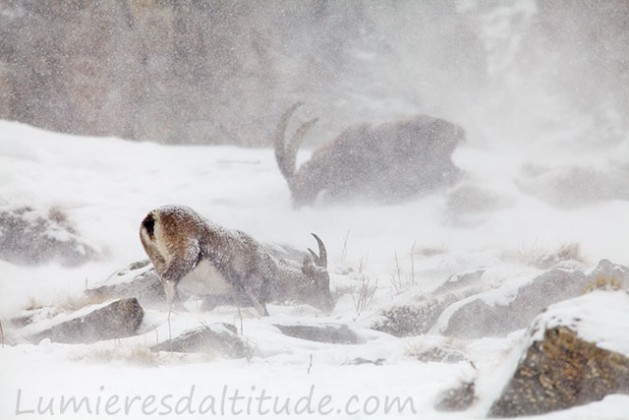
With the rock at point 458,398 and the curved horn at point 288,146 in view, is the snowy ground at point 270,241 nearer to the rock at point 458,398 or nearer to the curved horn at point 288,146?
the rock at point 458,398

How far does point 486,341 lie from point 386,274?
2.79 meters

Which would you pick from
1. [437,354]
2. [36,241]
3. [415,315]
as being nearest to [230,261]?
[415,315]

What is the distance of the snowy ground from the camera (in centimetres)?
155

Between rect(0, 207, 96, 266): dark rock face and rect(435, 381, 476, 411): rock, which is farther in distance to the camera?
rect(0, 207, 96, 266): dark rock face

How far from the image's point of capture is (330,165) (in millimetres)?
8375

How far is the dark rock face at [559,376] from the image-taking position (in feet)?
4.00

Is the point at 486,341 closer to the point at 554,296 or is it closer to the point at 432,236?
the point at 554,296

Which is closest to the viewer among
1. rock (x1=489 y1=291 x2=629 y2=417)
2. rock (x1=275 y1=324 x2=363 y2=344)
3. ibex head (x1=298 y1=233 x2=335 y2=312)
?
rock (x1=489 y1=291 x2=629 y2=417)

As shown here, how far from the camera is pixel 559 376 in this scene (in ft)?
4.10

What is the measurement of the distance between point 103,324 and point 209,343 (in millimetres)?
777

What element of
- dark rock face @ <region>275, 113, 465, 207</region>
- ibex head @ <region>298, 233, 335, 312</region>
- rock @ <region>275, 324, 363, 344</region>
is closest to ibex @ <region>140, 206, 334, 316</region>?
ibex head @ <region>298, 233, 335, 312</region>

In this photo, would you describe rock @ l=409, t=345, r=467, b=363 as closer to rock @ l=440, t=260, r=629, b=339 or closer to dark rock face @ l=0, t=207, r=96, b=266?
rock @ l=440, t=260, r=629, b=339

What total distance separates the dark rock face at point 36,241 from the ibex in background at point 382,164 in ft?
9.08

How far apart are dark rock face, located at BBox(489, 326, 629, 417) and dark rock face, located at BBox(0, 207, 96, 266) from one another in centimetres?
531
